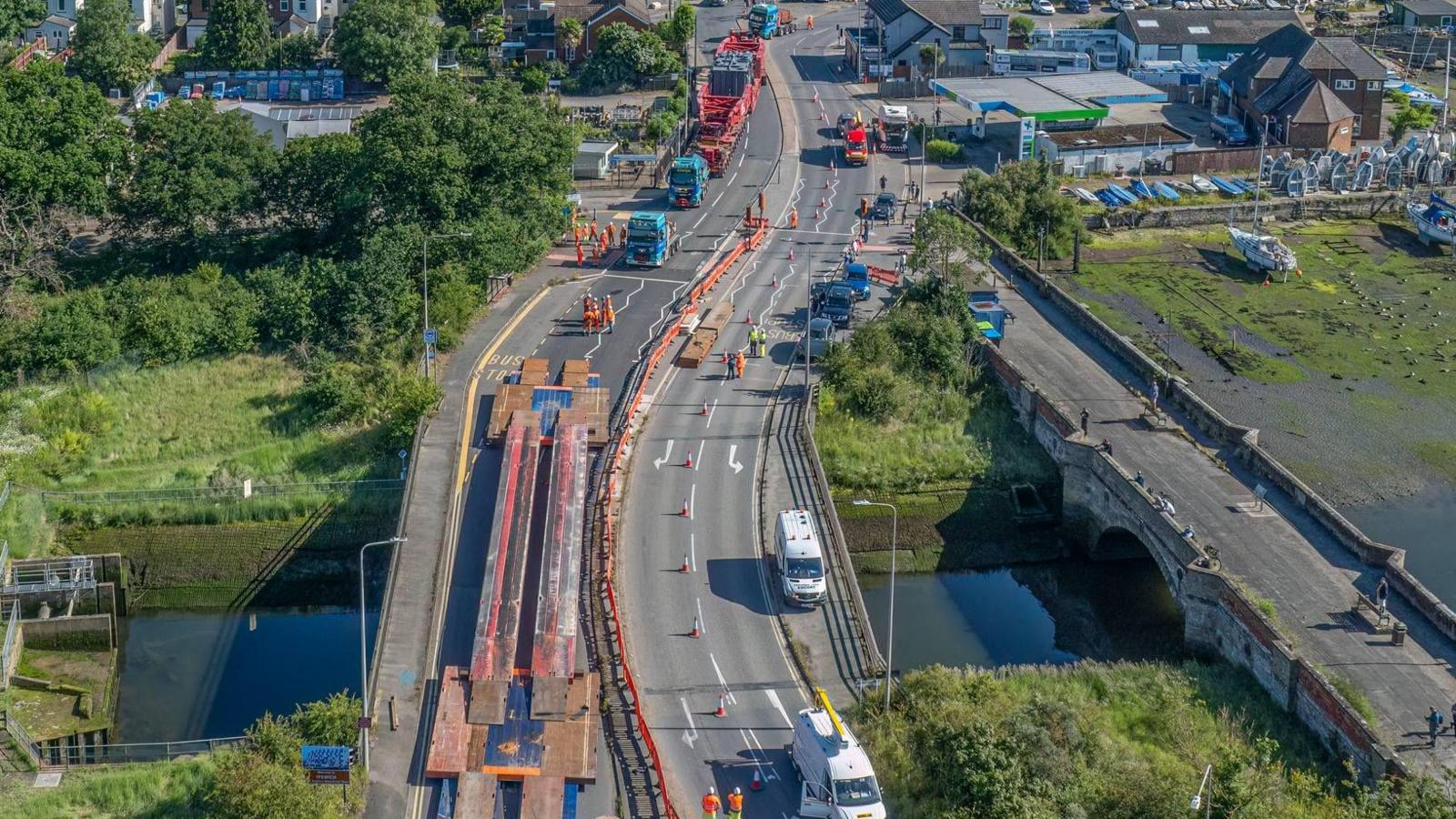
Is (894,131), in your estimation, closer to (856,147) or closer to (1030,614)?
(856,147)

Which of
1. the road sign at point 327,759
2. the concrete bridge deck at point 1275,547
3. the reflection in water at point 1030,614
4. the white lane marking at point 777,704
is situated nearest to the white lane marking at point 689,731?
the white lane marking at point 777,704

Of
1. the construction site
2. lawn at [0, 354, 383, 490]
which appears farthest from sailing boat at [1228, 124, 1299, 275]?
lawn at [0, 354, 383, 490]

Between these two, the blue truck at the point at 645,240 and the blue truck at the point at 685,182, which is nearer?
the blue truck at the point at 645,240

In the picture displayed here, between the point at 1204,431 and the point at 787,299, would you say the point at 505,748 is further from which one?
the point at 787,299

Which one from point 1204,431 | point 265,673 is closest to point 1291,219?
point 1204,431

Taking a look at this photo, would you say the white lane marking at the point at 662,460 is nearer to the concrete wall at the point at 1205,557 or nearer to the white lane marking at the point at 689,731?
the concrete wall at the point at 1205,557
